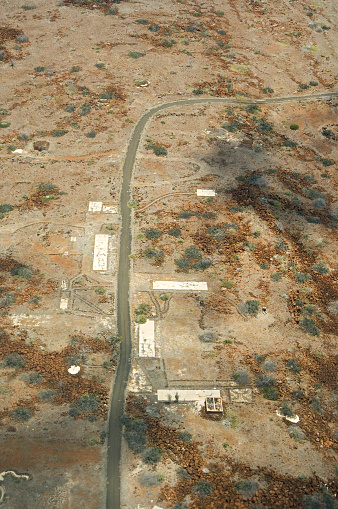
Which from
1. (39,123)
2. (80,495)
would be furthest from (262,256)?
(39,123)

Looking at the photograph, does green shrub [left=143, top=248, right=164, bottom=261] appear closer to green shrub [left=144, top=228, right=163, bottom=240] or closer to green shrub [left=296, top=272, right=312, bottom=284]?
green shrub [left=144, top=228, right=163, bottom=240]

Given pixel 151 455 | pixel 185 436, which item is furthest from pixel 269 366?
pixel 151 455

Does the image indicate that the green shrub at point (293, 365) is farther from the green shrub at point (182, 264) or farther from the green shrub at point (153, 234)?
the green shrub at point (153, 234)

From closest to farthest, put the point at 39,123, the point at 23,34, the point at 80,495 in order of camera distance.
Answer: the point at 80,495 → the point at 39,123 → the point at 23,34

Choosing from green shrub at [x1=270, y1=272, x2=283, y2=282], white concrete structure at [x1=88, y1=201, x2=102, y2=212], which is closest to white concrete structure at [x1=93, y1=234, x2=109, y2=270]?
white concrete structure at [x1=88, y1=201, x2=102, y2=212]

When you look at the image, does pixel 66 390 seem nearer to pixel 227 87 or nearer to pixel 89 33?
pixel 227 87

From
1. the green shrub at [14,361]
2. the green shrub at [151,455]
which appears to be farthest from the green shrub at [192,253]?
the green shrub at [151,455]

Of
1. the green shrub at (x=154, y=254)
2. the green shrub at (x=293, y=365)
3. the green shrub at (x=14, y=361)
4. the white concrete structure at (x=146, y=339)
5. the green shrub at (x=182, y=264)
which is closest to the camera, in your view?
the green shrub at (x=14, y=361)
